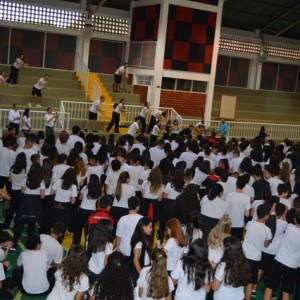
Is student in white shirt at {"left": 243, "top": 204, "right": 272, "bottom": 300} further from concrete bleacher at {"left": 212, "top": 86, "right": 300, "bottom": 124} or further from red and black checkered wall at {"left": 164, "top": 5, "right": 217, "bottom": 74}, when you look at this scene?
concrete bleacher at {"left": 212, "top": 86, "right": 300, "bottom": 124}

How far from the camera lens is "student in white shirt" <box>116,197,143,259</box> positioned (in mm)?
6641

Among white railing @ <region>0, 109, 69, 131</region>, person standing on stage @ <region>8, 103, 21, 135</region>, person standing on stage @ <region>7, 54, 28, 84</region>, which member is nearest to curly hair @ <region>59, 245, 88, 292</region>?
person standing on stage @ <region>8, 103, 21, 135</region>

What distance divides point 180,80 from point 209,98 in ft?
5.49

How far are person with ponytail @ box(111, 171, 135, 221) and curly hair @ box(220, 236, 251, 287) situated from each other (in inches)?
107

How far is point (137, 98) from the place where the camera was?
22469 millimetres

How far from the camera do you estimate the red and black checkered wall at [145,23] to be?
22.6m

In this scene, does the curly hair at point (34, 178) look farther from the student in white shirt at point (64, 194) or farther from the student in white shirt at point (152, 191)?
the student in white shirt at point (152, 191)

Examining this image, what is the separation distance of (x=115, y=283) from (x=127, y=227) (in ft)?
5.69

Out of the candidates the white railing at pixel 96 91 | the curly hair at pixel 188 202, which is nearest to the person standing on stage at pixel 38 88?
the white railing at pixel 96 91

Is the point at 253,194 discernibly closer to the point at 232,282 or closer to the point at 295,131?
the point at 232,282

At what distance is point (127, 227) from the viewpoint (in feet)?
21.8

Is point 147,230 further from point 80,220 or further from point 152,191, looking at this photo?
point 152,191

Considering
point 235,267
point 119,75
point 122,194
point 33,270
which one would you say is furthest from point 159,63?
point 235,267

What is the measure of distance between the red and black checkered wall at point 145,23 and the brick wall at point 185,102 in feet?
8.51
